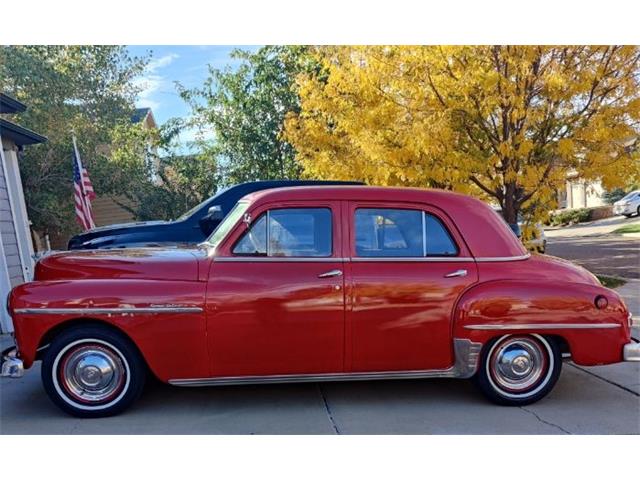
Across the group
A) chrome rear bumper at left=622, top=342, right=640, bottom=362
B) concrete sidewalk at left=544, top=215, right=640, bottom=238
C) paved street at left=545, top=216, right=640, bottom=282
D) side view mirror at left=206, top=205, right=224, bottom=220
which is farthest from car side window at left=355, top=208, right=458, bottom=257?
concrete sidewalk at left=544, top=215, right=640, bottom=238

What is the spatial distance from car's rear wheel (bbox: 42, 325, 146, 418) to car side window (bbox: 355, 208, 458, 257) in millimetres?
2045

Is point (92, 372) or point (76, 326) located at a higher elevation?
point (76, 326)

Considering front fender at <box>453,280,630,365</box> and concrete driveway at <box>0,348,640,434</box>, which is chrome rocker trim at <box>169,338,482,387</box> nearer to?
front fender at <box>453,280,630,365</box>

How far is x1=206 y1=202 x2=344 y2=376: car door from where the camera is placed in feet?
13.8

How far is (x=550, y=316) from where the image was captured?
4.35 m

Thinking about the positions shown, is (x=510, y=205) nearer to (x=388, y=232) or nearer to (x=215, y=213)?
(x=215, y=213)

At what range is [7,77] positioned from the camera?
1412 centimetres

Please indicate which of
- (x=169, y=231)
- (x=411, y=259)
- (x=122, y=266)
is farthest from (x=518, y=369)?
(x=169, y=231)

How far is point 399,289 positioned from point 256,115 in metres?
10.4

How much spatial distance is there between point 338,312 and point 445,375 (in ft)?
3.42

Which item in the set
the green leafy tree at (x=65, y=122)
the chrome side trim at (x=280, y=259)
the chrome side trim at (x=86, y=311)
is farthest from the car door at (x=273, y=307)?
the green leafy tree at (x=65, y=122)

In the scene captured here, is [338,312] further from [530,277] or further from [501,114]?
[501,114]

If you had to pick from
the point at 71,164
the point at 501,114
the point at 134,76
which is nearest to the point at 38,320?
the point at 501,114

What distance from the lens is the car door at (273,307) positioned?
4.19 metres
